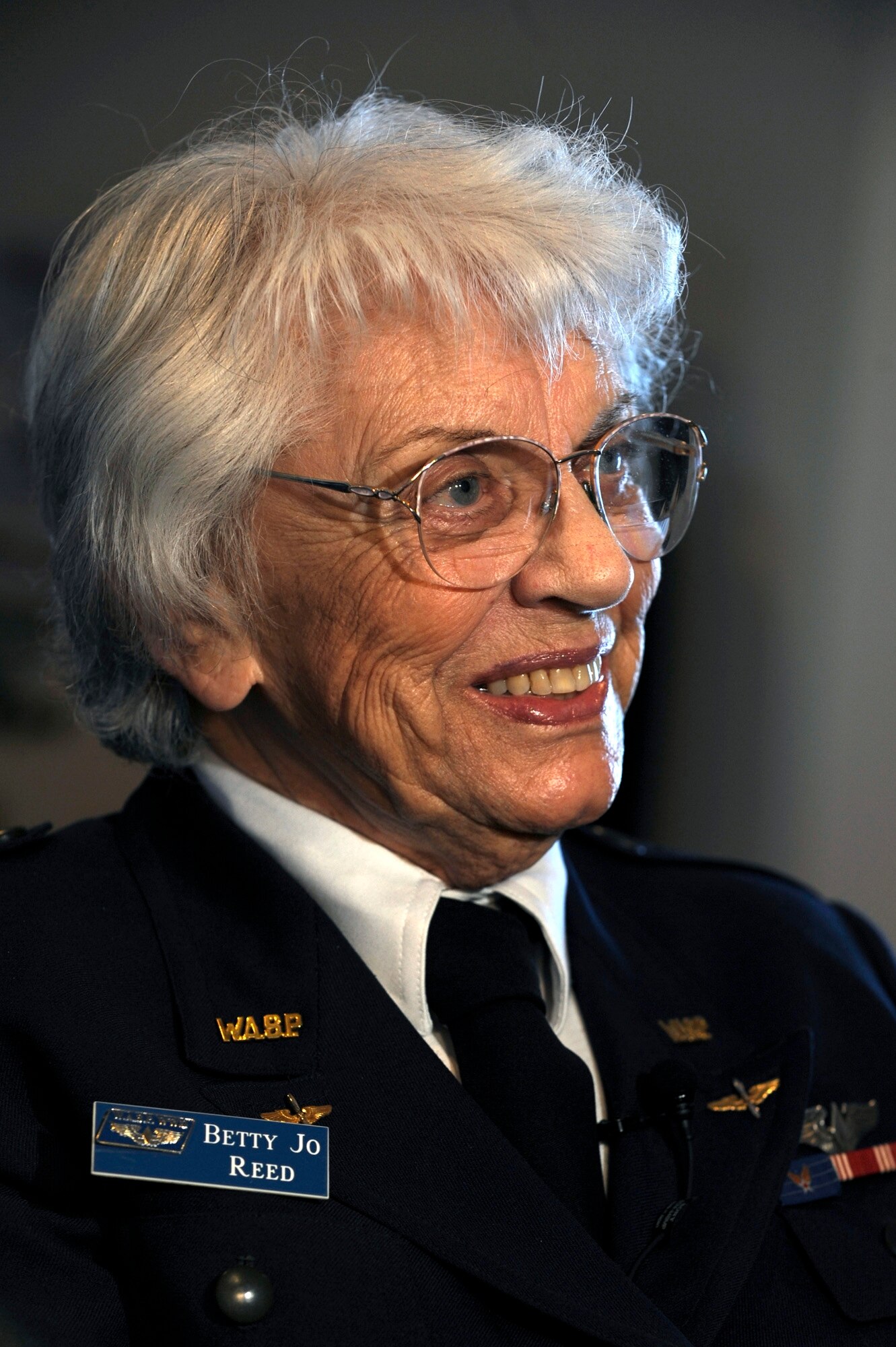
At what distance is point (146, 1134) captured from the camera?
1.23 metres

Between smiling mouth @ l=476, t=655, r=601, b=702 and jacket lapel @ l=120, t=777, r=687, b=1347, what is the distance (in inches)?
13.4

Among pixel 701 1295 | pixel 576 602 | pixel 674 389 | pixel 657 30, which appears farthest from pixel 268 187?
pixel 657 30

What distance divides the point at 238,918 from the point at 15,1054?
29 cm

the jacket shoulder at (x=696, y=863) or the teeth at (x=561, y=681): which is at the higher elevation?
the teeth at (x=561, y=681)

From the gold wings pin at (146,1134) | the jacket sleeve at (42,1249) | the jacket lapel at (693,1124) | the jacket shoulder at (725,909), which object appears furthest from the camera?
the jacket shoulder at (725,909)

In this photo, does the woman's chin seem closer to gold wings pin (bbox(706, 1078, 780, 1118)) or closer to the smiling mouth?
the smiling mouth

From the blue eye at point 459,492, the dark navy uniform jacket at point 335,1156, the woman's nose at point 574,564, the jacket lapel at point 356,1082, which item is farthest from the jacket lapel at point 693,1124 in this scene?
the blue eye at point 459,492

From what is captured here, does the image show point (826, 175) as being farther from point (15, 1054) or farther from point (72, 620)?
point (15, 1054)

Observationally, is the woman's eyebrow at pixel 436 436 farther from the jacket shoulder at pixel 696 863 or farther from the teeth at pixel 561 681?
the jacket shoulder at pixel 696 863

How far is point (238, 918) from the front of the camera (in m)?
1.47

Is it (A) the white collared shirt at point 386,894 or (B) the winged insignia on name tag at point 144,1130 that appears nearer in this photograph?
(B) the winged insignia on name tag at point 144,1130

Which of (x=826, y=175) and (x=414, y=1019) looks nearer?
(x=414, y=1019)

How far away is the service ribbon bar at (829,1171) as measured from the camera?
1.49 metres

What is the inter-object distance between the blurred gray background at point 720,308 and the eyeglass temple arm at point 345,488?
25.1 inches
